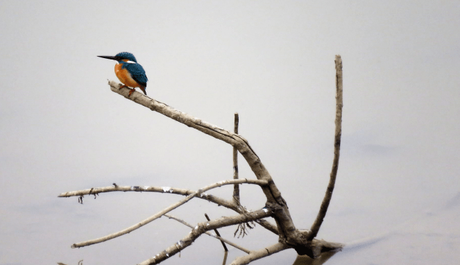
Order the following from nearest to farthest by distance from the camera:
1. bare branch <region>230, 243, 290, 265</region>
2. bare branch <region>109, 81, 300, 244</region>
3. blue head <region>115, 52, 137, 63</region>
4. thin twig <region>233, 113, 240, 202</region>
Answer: bare branch <region>230, 243, 290, 265</region> < bare branch <region>109, 81, 300, 244</region> < blue head <region>115, 52, 137, 63</region> < thin twig <region>233, 113, 240, 202</region>

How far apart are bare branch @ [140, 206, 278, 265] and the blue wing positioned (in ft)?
4.58

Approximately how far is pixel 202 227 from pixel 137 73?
148cm

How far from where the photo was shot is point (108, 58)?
11.3 ft

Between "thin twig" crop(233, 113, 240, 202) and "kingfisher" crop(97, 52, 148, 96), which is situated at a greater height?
"kingfisher" crop(97, 52, 148, 96)

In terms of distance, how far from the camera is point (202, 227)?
2477 mm

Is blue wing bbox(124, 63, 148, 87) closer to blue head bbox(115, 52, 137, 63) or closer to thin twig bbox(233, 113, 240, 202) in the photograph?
blue head bbox(115, 52, 137, 63)

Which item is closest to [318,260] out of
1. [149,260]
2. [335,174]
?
[335,174]

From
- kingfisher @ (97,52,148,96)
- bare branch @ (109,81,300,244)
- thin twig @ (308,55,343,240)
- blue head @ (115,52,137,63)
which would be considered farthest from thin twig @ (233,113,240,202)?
blue head @ (115,52,137,63)

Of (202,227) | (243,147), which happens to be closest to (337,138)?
(243,147)

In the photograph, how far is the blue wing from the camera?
3.15m

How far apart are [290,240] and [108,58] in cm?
238

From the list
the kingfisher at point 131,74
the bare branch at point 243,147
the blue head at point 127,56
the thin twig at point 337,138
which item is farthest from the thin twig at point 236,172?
the blue head at point 127,56

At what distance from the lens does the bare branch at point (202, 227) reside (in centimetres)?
229

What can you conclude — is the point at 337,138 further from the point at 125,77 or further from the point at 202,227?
the point at 125,77
